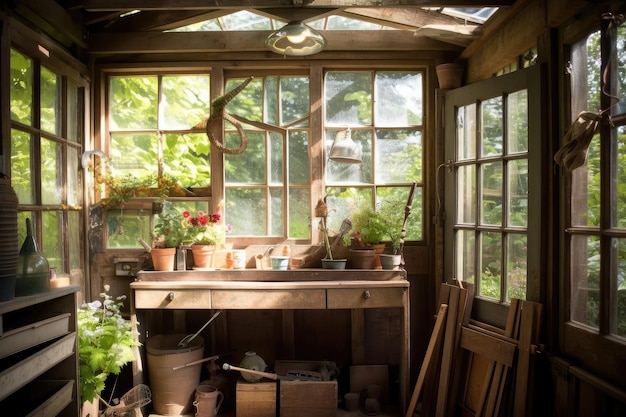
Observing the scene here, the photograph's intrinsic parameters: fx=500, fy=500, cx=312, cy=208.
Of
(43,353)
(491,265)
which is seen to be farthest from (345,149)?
(43,353)

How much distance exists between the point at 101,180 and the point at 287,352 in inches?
81.6

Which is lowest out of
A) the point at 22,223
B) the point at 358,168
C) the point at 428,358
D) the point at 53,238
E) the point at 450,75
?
the point at 428,358

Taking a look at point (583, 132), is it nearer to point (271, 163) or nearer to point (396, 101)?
point (396, 101)

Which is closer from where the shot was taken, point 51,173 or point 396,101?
point 51,173

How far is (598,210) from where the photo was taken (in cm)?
255

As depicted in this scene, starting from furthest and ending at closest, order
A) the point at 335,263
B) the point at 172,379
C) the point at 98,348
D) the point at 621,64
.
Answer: the point at 335,263, the point at 172,379, the point at 98,348, the point at 621,64

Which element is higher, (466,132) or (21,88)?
(21,88)

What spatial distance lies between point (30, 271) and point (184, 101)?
6.94 feet

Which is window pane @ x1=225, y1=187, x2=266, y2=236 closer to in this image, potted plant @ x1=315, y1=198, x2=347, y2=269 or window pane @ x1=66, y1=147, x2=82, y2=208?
potted plant @ x1=315, y1=198, x2=347, y2=269

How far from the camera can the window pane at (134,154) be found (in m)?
4.17

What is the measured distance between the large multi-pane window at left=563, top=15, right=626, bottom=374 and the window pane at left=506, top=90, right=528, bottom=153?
423 millimetres

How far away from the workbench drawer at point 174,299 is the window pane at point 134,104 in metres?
1.43

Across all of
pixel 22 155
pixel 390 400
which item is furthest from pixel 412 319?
pixel 22 155

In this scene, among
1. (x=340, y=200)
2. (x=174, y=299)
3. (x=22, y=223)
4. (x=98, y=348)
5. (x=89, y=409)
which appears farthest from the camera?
(x=340, y=200)
